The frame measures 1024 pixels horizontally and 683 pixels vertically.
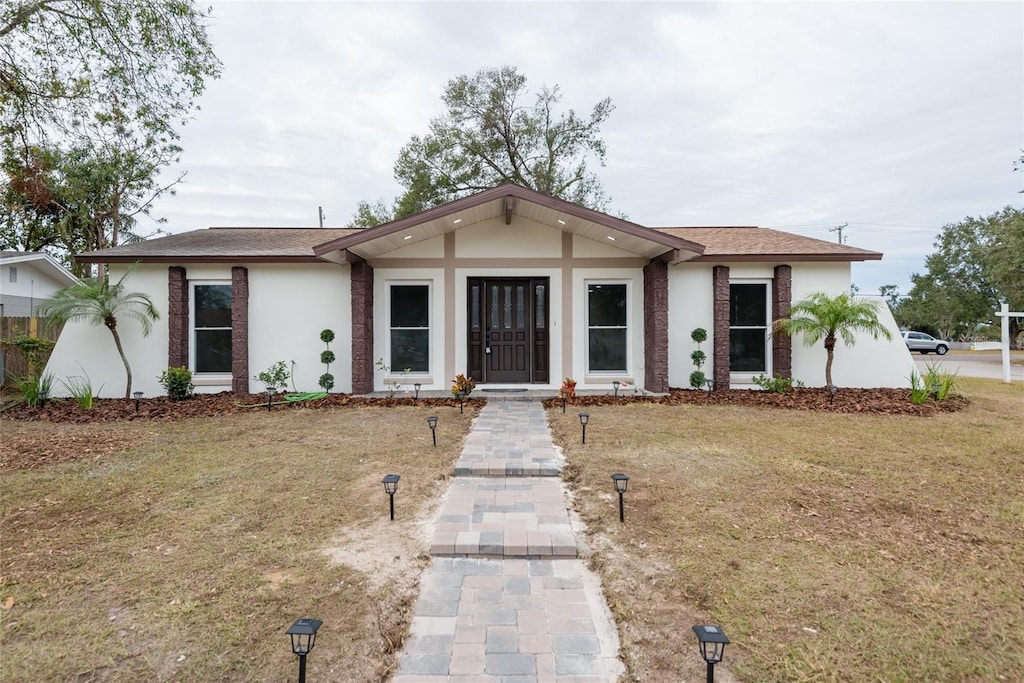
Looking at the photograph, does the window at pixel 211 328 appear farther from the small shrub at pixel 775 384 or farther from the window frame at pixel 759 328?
the small shrub at pixel 775 384

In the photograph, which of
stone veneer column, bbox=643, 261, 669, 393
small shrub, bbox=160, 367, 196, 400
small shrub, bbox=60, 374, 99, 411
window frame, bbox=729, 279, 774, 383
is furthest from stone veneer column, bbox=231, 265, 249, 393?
window frame, bbox=729, 279, 774, 383

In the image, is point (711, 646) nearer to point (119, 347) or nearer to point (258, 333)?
point (258, 333)

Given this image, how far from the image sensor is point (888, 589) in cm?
259

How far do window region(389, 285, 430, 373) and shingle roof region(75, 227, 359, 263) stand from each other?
1832mm

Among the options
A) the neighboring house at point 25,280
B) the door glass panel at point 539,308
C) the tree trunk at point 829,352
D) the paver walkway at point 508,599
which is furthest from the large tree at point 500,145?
the paver walkway at point 508,599

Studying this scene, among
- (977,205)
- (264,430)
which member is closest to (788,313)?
(264,430)

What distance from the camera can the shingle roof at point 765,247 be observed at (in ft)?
29.9

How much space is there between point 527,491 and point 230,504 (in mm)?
2515

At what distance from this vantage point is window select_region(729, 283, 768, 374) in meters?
9.62

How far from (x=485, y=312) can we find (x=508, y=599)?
24.3 feet

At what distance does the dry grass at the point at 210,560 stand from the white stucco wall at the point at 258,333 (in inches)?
156

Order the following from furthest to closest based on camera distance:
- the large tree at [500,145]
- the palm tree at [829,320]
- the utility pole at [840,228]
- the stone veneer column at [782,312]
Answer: the utility pole at [840,228]
the large tree at [500,145]
the stone veneer column at [782,312]
the palm tree at [829,320]

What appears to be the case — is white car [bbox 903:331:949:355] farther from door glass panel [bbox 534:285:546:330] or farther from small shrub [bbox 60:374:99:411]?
small shrub [bbox 60:374:99:411]

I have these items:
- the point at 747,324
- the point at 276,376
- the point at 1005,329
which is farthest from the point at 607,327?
the point at 1005,329
